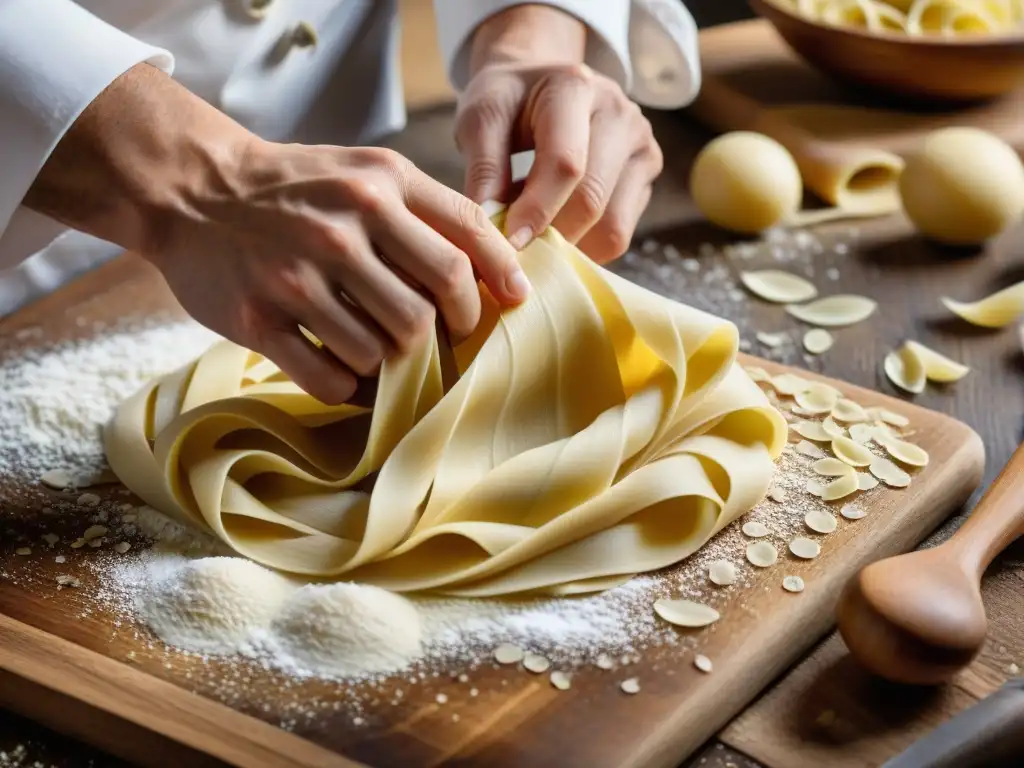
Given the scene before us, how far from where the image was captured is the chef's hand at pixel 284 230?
110 cm

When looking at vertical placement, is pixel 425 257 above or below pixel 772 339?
above

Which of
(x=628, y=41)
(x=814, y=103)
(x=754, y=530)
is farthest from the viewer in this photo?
(x=814, y=103)

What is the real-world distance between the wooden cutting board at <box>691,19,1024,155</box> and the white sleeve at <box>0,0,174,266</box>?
1.20 metres

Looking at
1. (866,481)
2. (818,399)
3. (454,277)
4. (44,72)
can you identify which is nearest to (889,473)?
(866,481)

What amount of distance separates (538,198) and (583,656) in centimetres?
47

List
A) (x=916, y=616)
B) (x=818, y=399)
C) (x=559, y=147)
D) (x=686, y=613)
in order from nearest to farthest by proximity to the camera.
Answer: (x=916, y=616), (x=686, y=613), (x=559, y=147), (x=818, y=399)

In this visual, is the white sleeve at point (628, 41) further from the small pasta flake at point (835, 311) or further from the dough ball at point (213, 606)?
the dough ball at point (213, 606)

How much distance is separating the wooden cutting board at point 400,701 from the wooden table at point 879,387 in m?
0.03

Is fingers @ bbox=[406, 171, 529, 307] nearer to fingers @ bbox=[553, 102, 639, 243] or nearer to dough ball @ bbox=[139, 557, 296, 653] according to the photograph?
fingers @ bbox=[553, 102, 639, 243]

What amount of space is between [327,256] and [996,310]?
3.11 feet

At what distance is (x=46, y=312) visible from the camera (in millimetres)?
1601

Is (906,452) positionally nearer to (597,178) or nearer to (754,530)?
(754,530)

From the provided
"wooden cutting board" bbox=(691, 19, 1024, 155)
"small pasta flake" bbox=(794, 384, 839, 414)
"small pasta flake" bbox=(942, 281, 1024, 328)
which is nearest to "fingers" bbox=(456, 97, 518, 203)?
"small pasta flake" bbox=(794, 384, 839, 414)

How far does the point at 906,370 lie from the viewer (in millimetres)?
1518
